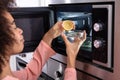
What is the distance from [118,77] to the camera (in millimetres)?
875

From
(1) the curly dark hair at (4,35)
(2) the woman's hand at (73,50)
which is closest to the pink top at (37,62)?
(2) the woman's hand at (73,50)

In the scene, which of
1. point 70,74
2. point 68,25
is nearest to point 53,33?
point 68,25

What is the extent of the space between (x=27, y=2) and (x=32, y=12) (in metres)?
0.22

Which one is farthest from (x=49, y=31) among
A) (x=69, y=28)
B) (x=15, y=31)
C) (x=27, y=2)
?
(x=27, y=2)

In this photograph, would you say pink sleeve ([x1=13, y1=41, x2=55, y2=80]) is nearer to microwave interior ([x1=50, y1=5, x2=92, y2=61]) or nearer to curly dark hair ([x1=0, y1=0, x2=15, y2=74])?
microwave interior ([x1=50, y1=5, x2=92, y2=61])

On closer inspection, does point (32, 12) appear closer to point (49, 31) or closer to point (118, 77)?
point (49, 31)

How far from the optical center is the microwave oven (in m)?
0.89

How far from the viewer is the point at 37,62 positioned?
119 centimetres

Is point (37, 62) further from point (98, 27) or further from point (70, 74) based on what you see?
point (98, 27)

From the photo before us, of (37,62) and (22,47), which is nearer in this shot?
(22,47)

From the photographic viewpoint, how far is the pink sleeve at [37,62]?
1167 mm

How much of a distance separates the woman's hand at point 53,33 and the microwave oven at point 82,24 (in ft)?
0.20

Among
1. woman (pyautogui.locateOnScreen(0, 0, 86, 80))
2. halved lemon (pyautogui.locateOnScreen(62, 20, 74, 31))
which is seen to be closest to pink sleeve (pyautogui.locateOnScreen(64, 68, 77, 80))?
woman (pyautogui.locateOnScreen(0, 0, 86, 80))

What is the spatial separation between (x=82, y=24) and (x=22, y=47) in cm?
26
